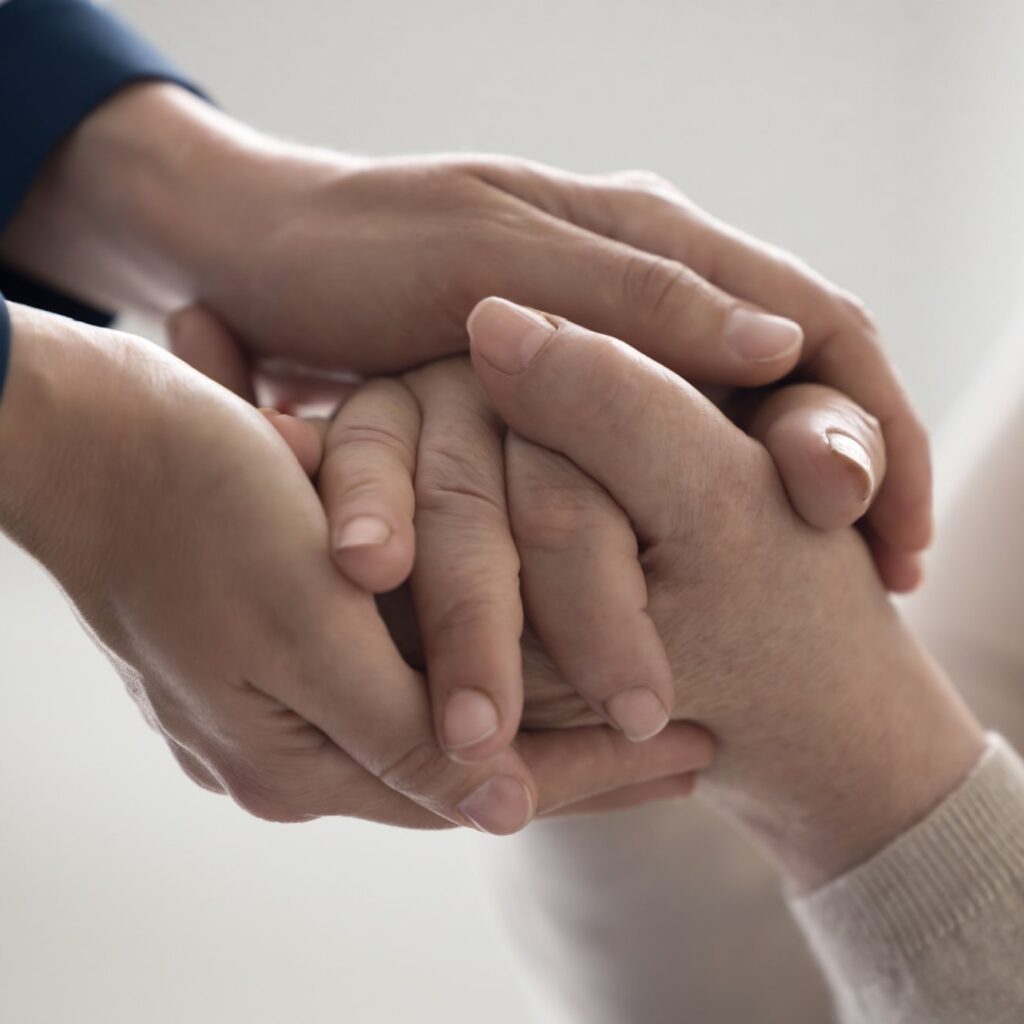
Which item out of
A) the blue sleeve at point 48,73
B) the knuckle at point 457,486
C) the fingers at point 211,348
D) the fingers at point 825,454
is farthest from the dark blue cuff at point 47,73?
the fingers at point 825,454

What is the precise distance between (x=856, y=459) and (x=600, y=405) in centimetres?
15

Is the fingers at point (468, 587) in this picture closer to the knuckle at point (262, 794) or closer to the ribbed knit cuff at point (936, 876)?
the knuckle at point (262, 794)

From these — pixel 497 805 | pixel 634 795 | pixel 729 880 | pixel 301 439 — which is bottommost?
pixel 729 880

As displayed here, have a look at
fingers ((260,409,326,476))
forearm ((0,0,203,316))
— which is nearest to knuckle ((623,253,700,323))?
fingers ((260,409,326,476))

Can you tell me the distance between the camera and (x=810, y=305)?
0.82 meters

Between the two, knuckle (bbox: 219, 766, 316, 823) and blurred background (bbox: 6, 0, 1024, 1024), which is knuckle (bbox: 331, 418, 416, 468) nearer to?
knuckle (bbox: 219, 766, 316, 823)

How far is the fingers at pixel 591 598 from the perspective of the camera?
644mm

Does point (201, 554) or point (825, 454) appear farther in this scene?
point (825, 454)

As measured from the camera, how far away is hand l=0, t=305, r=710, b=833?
0.55 m

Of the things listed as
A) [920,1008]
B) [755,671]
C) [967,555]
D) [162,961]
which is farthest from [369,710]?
[162,961]

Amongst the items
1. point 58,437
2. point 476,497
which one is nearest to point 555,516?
point 476,497

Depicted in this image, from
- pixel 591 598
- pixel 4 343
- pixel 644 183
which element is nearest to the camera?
pixel 4 343

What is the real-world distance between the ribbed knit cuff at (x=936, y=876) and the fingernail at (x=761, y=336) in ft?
1.04

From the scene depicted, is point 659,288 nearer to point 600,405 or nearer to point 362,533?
point 600,405
